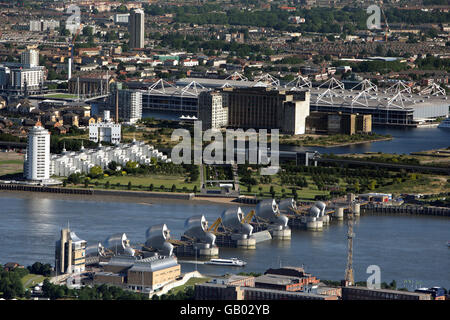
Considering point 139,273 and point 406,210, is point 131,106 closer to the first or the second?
point 406,210

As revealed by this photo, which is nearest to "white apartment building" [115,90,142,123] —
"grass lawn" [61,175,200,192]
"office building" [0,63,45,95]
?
"office building" [0,63,45,95]

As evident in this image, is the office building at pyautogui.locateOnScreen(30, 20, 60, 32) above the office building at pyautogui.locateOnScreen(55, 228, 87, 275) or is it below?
above

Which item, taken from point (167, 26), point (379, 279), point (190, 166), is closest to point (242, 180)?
point (190, 166)

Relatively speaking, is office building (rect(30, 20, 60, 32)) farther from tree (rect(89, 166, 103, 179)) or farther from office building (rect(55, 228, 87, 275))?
office building (rect(55, 228, 87, 275))

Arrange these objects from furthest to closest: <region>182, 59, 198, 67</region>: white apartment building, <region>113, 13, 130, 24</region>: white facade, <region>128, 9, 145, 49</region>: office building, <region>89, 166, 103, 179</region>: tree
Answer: <region>113, 13, 130, 24</region>: white facade
<region>128, 9, 145, 49</region>: office building
<region>182, 59, 198, 67</region>: white apartment building
<region>89, 166, 103, 179</region>: tree

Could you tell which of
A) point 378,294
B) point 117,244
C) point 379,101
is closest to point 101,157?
A: point 117,244

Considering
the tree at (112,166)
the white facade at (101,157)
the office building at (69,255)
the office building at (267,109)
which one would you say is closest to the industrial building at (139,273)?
the office building at (69,255)

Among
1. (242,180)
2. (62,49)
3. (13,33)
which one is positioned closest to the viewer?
(242,180)
